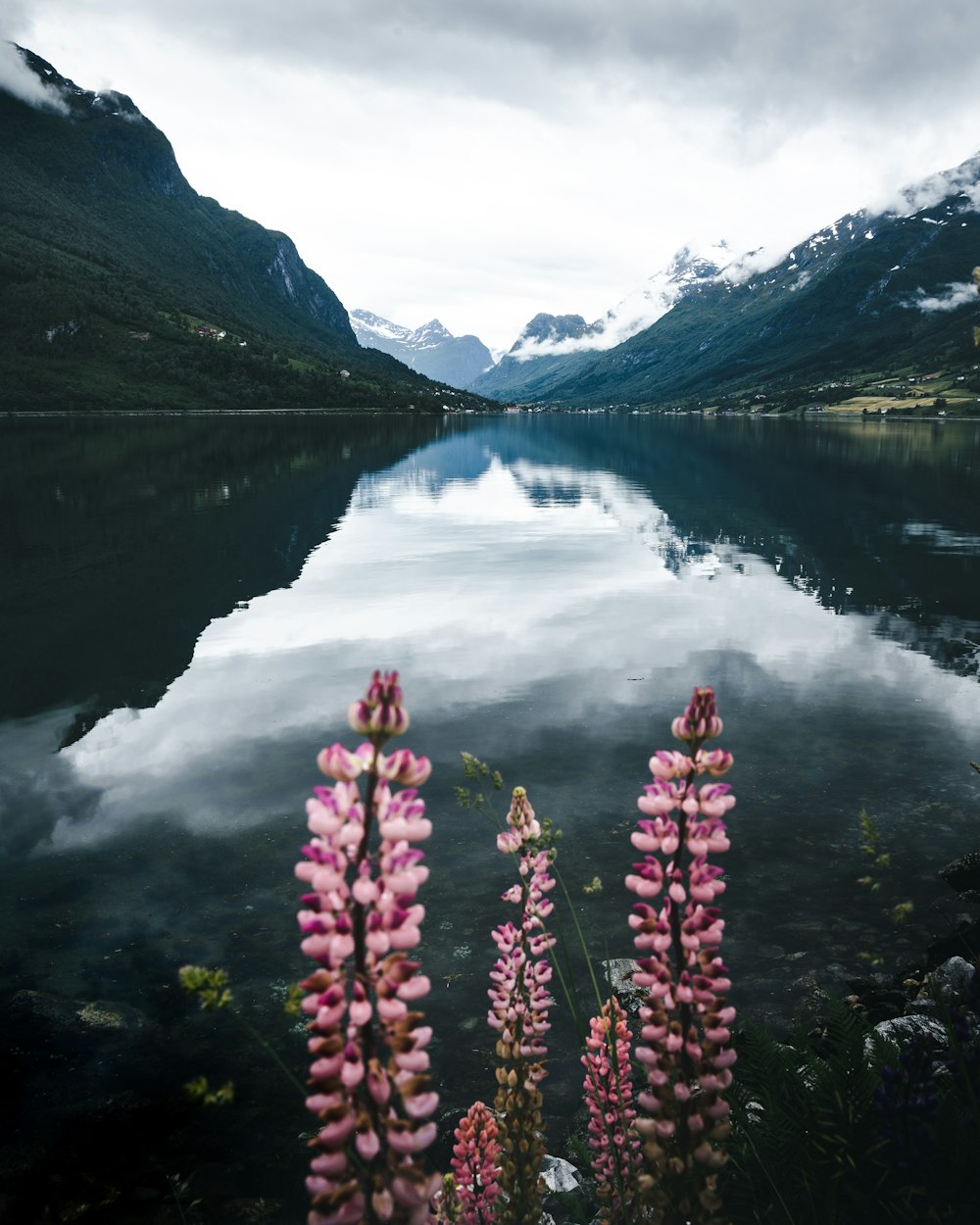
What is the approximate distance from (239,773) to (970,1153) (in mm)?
13563

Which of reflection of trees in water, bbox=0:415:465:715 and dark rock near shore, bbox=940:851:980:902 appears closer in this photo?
dark rock near shore, bbox=940:851:980:902

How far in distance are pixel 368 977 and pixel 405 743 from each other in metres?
15.0

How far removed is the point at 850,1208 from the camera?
5.12m

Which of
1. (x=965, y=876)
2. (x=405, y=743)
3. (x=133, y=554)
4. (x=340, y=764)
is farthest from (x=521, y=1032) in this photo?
(x=133, y=554)

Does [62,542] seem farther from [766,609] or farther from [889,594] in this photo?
[889,594]

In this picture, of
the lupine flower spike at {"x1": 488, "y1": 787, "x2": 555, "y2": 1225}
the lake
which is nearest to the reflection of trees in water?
the lake

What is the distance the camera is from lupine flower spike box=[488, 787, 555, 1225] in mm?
5398

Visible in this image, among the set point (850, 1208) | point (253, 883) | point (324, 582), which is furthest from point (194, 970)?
point (324, 582)

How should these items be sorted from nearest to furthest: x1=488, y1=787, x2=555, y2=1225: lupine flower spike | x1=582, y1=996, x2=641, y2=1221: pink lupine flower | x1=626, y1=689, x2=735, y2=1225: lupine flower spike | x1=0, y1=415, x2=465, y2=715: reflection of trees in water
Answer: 1. x1=626, y1=689, x2=735, y2=1225: lupine flower spike
2. x1=488, y1=787, x2=555, y2=1225: lupine flower spike
3. x1=582, y1=996, x2=641, y2=1221: pink lupine flower
4. x1=0, y1=415, x2=465, y2=715: reflection of trees in water

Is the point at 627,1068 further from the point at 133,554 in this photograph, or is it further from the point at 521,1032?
the point at 133,554

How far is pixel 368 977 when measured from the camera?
2.99 meters

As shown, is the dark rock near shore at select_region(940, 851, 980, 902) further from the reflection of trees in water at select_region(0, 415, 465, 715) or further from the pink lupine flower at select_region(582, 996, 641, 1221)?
the reflection of trees in water at select_region(0, 415, 465, 715)

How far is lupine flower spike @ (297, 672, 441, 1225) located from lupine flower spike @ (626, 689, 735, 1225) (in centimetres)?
118

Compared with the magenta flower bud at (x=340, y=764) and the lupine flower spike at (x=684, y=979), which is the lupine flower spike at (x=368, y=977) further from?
the lupine flower spike at (x=684, y=979)
